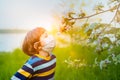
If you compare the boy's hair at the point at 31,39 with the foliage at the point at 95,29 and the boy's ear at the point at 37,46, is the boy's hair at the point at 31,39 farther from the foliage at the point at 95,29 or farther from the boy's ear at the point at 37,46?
the foliage at the point at 95,29

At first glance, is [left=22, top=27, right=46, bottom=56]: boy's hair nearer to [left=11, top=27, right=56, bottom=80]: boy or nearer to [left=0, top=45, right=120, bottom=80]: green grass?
[left=11, top=27, right=56, bottom=80]: boy

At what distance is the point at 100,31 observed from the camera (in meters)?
2.16

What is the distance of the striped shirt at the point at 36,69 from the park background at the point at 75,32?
0.30m

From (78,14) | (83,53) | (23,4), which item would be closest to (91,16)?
(78,14)

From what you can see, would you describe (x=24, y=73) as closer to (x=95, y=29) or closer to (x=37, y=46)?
(x=37, y=46)

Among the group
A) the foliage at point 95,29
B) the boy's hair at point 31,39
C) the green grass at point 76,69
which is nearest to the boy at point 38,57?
the boy's hair at point 31,39

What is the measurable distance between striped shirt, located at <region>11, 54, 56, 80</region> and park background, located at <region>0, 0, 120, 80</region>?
0.99 feet

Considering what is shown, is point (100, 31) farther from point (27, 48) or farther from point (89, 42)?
point (27, 48)

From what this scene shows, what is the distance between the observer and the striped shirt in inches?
73.0

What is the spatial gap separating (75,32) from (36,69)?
508mm

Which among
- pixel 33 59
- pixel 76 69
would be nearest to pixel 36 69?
pixel 33 59

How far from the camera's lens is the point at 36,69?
6.17 ft

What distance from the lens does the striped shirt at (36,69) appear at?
1.86 metres

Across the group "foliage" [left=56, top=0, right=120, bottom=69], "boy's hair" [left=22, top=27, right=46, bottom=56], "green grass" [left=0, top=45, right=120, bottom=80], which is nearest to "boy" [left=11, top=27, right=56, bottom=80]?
"boy's hair" [left=22, top=27, right=46, bottom=56]
